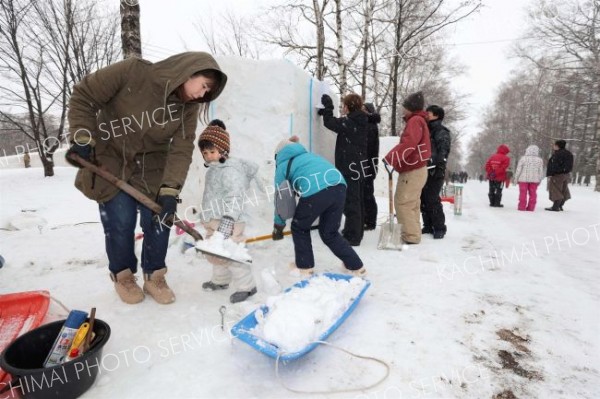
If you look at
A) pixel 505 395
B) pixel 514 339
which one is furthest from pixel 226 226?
pixel 514 339

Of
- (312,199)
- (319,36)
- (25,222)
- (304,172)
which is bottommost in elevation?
(25,222)

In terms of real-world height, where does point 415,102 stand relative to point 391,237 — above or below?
above

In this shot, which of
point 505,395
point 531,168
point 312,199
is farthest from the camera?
point 531,168

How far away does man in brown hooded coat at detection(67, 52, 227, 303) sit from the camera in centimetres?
237

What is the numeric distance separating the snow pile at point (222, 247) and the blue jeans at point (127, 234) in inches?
18.5

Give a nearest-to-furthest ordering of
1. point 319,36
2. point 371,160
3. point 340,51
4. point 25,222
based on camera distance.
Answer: point 371,160 → point 25,222 → point 340,51 → point 319,36

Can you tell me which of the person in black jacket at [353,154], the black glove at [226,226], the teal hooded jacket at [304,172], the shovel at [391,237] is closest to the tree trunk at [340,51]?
the person in black jacket at [353,154]

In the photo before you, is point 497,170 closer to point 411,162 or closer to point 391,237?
point 411,162

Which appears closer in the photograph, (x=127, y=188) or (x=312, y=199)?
(x=127, y=188)

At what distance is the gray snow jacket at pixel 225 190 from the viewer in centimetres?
288

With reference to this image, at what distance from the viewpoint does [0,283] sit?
3.17 m

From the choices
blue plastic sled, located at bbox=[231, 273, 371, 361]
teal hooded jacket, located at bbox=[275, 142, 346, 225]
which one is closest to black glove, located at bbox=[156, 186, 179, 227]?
blue plastic sled, located at bbox=[231, 273, 371, 361]

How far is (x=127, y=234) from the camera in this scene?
8.72 ft

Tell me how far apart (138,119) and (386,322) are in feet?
7.55
